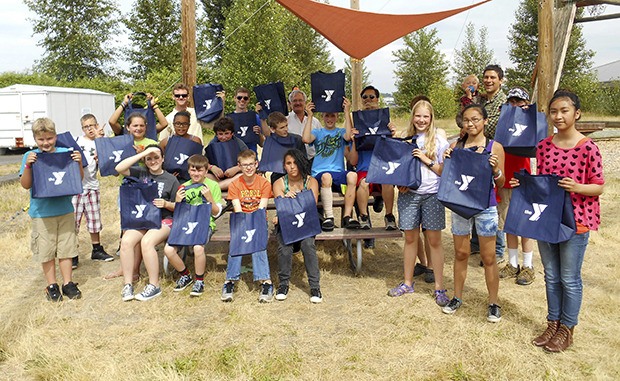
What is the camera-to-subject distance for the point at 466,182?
387 cm

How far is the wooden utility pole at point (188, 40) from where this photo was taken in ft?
22.7

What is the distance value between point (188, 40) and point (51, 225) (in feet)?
11.2

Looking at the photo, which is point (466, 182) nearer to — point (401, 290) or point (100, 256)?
point (401, 290)

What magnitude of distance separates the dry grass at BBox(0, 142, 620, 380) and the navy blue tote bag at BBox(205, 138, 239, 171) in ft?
3.82

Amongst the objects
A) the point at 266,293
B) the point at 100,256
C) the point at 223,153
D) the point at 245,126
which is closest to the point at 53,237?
the point at 100,256

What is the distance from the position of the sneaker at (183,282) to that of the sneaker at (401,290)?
1949mm

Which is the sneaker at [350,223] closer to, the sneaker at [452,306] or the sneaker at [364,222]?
the sneaker at [364,222]

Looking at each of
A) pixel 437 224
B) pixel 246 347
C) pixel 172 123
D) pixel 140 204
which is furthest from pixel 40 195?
pixel 437 224

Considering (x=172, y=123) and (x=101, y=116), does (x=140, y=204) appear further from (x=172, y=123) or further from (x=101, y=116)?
(x=101, y=116)

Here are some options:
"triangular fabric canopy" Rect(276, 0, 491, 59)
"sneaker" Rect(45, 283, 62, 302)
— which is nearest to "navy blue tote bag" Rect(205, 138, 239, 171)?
"sneaker" Rect(45, 283, 62, 302)

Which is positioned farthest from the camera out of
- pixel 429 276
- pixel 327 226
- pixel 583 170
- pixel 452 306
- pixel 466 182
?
pixel 327 226

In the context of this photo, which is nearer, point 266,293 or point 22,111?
point 266,293

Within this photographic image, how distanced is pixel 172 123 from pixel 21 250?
8.58 ft

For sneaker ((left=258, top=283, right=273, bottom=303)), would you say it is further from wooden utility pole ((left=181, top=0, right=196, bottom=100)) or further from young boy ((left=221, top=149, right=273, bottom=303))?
wooden utility pole ((left=181, top=0, right=196, bottom=100))
